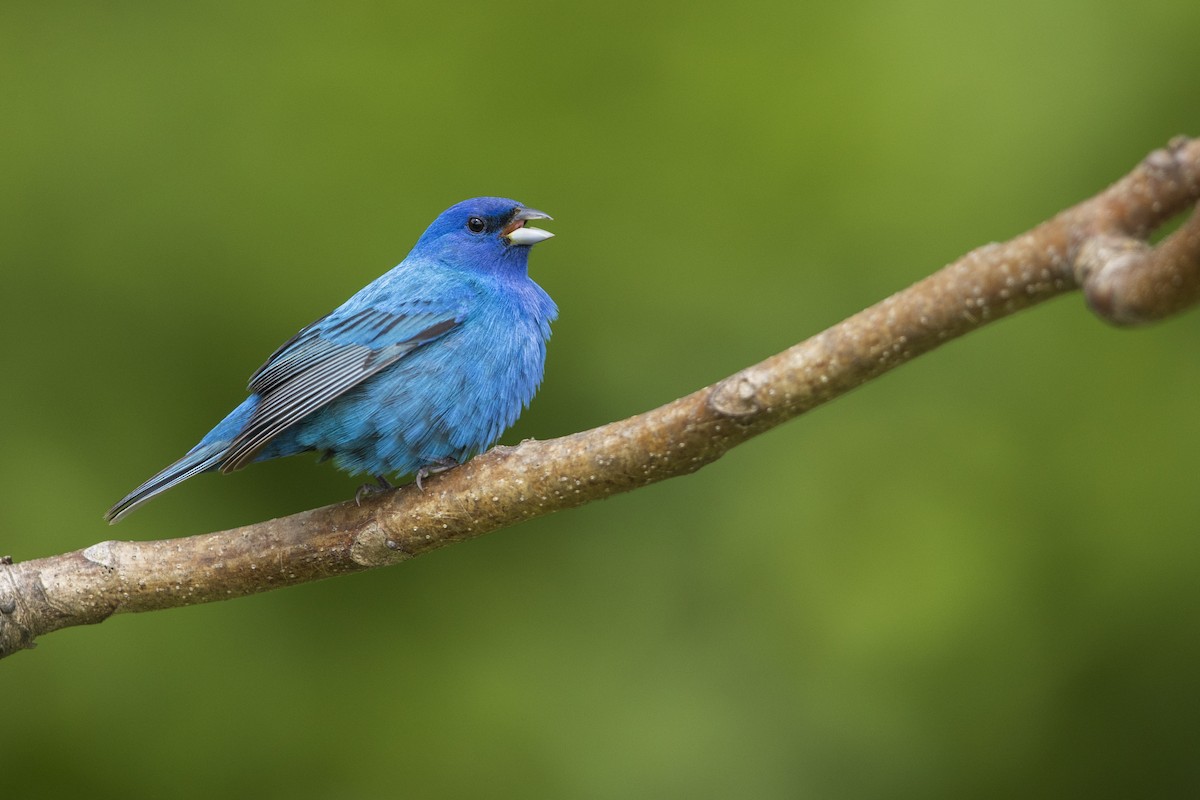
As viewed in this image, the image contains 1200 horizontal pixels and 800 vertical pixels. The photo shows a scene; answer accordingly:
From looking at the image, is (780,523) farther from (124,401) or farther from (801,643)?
A: (124,401)

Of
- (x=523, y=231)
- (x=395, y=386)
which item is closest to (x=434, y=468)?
(x=395, y=386)

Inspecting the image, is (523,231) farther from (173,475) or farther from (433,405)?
(173,475)

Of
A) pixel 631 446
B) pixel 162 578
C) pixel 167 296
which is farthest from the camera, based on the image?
A: pixel 167 296

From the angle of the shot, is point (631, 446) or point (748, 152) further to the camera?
point (748, 152)

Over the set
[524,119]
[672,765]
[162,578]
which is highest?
[524,119]

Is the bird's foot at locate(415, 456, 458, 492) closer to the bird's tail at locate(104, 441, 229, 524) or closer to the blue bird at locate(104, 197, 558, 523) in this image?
the blue bird at locate(104, 197, 558, 523)

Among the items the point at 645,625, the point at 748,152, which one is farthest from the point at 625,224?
the point at 645,625

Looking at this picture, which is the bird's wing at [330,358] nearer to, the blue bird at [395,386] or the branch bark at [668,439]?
the blue bird at [395,386]
